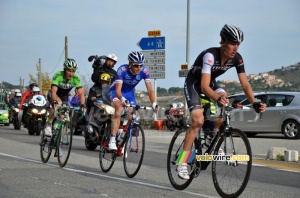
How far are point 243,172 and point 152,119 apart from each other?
2238 cm

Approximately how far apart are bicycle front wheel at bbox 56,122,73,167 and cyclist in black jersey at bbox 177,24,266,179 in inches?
144

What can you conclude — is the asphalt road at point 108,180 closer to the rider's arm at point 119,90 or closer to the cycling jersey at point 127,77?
the rider's arm at point 119,90

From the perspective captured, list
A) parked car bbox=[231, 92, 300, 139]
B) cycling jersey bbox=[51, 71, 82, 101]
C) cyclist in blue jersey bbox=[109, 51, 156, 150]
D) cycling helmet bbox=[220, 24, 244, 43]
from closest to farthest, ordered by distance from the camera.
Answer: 1. cycling helmet bbox=[220, 24, 244, 43]
2. cyclist in blue jersey bbox=[109, 51, 156, 150]
3. cycling jersey bbox=[51, 71, 82, 101]
4. parked car bbox=[231, 92, 300, 139]

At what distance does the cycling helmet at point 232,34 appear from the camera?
7723 millimetres

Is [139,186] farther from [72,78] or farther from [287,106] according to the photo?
[287,106]

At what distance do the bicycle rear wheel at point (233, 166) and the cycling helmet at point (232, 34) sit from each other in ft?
3.60

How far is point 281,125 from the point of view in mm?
21672

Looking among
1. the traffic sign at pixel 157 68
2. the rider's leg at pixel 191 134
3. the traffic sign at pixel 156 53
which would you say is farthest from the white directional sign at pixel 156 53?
the rider's leg at pixel 191 134

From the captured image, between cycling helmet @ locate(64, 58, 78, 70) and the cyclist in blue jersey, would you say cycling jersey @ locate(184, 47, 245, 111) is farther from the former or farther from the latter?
cycling helmet @ locate(64, 58, 78, 70)

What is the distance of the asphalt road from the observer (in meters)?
8.42

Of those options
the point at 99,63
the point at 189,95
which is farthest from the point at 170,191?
the point at 99,63

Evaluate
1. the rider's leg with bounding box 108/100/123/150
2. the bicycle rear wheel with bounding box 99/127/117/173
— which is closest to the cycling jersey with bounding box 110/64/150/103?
the rider's leg with bounding box 108/100/123/150

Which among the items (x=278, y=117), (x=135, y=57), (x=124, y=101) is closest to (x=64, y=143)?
(x=124, y=101)

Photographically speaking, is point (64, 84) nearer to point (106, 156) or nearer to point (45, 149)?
point (45, 149)
